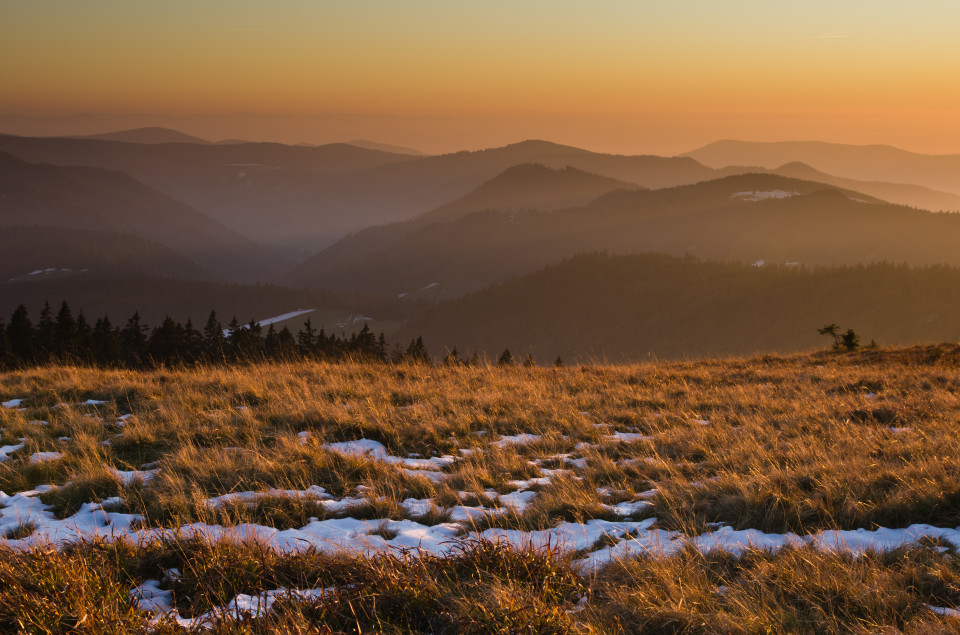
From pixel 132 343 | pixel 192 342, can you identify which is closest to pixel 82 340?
pixel 192 342

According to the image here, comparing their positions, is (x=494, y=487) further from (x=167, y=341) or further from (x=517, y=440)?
(x=167, y=341)

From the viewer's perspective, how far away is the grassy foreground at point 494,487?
3.65 m

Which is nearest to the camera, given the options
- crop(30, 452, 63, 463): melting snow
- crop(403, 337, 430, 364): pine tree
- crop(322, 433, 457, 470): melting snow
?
crop(30, 452, 63, 463): melting snow

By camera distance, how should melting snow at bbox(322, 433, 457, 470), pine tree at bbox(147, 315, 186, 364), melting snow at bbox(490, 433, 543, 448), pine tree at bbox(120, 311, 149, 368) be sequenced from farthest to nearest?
pine tree at bbox(120, 311, 149, 368)
pine tree at bbox(147, 315, 186, 364)
melting snow at bbox(490, 433, 543, 448)
melting snow at bbox(322, 433, 457, 470)

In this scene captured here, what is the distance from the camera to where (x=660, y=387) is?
41.8 ft

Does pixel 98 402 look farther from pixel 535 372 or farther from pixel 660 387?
pixel 660 387

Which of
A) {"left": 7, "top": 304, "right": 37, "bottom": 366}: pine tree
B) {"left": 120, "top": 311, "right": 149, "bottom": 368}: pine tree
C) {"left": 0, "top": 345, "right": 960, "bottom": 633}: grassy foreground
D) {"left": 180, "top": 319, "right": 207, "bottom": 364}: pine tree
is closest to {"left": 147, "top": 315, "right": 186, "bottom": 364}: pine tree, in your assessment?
{"left": 180, "top": 319, "right": 207, "bottom": 364}: pine tree

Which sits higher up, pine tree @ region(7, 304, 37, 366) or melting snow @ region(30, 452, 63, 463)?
melting snow @ region(30, 452, 63, 463)

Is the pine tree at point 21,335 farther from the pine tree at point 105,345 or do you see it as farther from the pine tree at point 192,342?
the pine tree at point 192,342

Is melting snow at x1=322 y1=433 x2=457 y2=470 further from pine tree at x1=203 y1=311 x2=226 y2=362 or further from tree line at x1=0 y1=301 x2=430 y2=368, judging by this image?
pine tree at x1=203 y1=311 x2=226 y2=362

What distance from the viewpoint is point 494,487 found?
21.5ft

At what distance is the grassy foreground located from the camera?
3.65 metres

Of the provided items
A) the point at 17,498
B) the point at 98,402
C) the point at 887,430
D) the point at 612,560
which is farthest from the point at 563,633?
the point at 98,402

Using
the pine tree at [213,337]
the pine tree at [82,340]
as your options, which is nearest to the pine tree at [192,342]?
the pine tree at [213,337]
